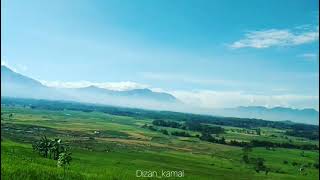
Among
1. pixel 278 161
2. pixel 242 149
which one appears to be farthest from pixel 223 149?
pixel 278 161

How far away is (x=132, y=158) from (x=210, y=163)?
54.4 ft

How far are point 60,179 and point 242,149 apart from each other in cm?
9556

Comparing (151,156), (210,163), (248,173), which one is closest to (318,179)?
(248,173)

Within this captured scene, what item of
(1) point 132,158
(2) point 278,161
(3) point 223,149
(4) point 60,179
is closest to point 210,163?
(1) point 132,158

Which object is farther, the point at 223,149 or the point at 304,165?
the point at 223,149

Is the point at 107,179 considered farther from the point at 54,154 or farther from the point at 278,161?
the point at 278,161

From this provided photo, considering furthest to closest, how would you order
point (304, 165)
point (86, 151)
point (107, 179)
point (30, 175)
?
point (304, 165) → point (86, 151) → point (107, 179) → point (30, 175)

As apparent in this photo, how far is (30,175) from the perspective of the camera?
3272 cm

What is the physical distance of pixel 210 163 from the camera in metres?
90.2

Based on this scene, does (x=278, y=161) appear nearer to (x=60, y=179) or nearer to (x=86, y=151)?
(x=86, y=151)

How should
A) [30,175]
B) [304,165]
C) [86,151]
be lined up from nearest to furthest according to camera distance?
[30,175], [86,151], [304,165]

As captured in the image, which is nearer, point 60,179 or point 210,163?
point 60,179

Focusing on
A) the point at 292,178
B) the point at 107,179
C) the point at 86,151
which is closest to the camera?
the point at 107,179

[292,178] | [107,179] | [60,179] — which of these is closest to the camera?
[60,179]
